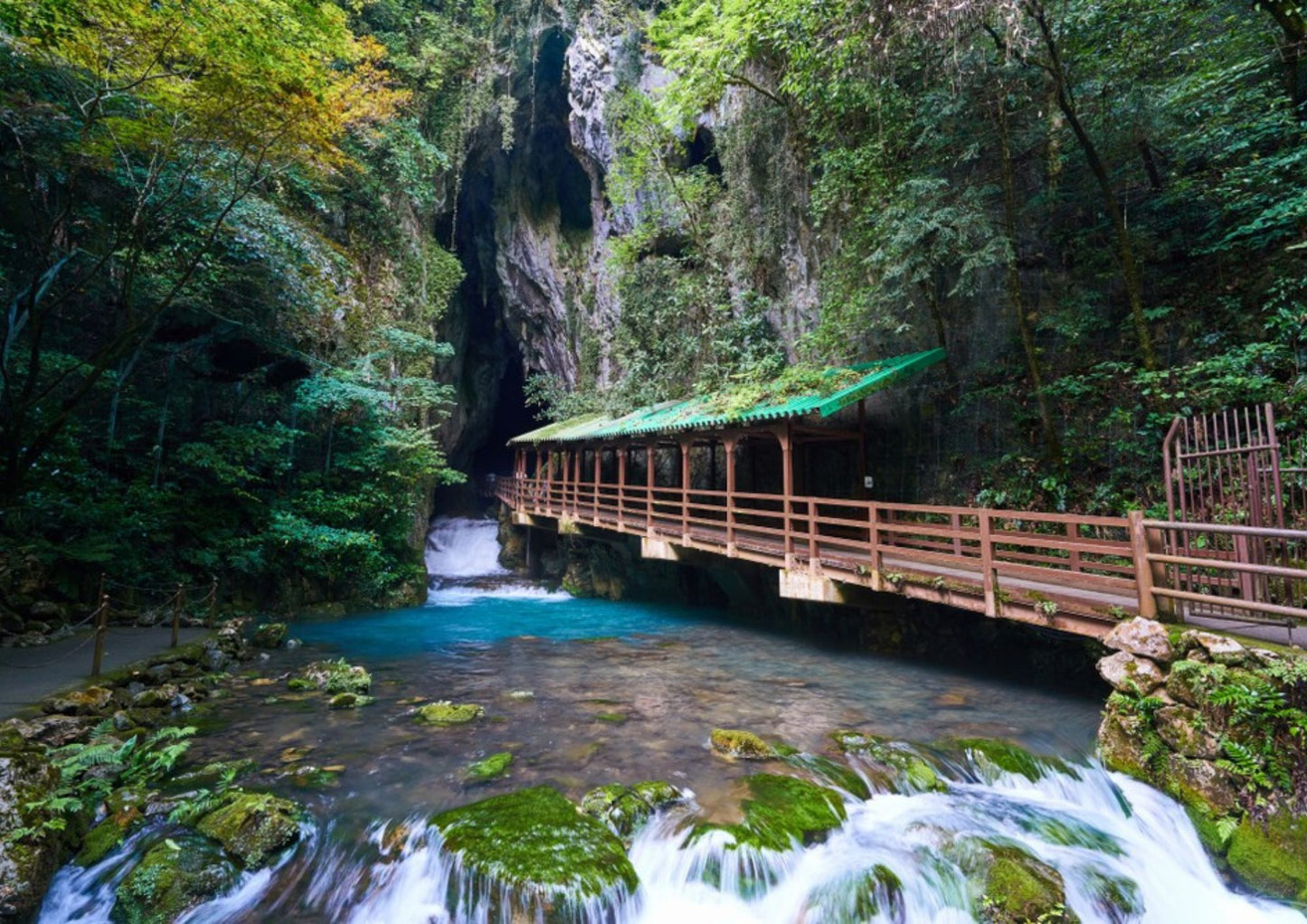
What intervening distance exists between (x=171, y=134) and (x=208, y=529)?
24.2 ft

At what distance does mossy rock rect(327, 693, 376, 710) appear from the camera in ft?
23.1

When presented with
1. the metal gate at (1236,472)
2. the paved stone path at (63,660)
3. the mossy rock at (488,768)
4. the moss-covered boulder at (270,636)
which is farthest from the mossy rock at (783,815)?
the moss-covered boulder at (270,636)

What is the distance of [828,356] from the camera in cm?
1267

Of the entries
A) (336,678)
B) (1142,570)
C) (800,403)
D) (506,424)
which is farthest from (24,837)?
(506,424)

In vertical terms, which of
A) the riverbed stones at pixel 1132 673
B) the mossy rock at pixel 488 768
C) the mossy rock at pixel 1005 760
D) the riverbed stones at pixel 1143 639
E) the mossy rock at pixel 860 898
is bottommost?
the mossy rock at pixel 860 898

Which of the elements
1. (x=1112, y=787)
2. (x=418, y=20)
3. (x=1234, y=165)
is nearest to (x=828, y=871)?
(x=1112, y=787)

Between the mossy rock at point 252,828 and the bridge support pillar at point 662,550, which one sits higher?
the bridge support pillar at point 662,550

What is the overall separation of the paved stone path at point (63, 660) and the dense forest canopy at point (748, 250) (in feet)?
4.99

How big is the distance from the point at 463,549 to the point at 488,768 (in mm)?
22098

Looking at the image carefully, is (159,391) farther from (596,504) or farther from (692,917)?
(692,917)

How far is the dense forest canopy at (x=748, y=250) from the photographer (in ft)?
26.1

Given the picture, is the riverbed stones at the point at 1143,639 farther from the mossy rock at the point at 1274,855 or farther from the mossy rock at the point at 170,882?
the mossy rock at the point at 170,882

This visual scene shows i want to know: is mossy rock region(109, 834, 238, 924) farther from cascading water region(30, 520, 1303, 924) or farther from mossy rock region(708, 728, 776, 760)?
mossy rock region(708, 728, 776, 760)

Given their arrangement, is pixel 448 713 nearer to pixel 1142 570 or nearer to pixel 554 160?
pixel 1142 570
